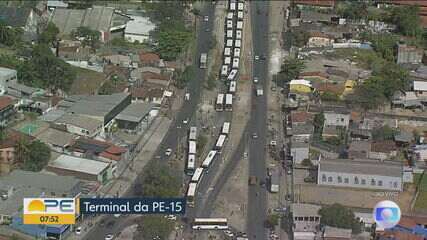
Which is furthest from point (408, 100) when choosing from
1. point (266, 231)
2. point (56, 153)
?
point (56, 153)

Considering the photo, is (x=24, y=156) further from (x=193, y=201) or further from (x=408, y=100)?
(x=408, y=100)

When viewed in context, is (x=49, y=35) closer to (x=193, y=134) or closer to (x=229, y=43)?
(x=229, y=43)

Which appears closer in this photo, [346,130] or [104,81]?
[346,130]

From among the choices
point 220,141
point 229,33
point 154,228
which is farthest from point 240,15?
point 154,228

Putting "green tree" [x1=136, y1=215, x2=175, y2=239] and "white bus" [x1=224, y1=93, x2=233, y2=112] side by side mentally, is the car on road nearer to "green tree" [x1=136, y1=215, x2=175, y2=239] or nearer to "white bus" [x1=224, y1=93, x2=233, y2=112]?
"green tree" [x1=136, y1=215, x2=175, y2=239]

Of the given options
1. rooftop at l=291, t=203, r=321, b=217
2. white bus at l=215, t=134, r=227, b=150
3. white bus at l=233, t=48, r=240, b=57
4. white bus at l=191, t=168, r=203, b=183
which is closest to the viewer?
rooftop at l=291, t=203, r=321, b=217

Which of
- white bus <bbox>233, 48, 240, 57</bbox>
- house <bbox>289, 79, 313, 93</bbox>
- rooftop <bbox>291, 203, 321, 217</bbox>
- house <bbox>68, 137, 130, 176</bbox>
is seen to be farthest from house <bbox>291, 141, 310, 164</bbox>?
white bus <bbox>233, 48, 240, 57</bbox>
